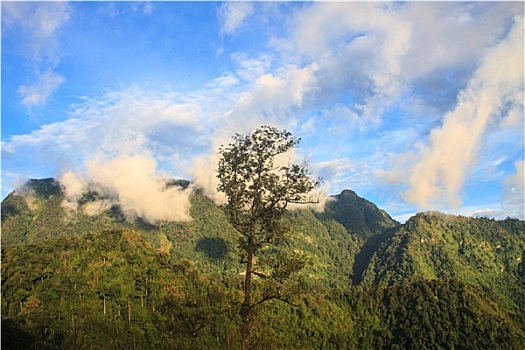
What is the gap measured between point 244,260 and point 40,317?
10232 centimetres

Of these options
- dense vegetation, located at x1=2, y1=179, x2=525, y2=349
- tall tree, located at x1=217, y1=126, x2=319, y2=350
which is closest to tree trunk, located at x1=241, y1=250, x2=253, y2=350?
tall tree, located at x1=217, y1=126, x2=319, y2=350

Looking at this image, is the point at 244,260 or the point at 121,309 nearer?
the point at 244,260

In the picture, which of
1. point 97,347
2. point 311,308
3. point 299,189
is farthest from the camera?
point 311,308

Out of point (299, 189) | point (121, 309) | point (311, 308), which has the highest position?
point (299, 189)

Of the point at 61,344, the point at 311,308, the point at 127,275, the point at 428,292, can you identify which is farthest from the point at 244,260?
the point at 428,292

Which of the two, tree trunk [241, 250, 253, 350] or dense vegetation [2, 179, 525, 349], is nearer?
tree trunk [241, 250, 253, 350]

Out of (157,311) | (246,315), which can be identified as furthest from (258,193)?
(157,311)

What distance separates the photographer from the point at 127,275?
13562cm

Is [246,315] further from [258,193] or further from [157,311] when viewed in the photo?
[157,311]

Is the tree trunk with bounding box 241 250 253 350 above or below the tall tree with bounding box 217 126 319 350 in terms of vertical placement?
below

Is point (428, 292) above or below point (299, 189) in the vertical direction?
below

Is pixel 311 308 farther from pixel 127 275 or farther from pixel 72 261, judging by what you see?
pixel 72 261

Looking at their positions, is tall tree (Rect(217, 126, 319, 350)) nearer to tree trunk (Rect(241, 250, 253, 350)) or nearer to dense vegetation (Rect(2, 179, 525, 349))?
tree trunk (Rect(241, 250, 253, 350))

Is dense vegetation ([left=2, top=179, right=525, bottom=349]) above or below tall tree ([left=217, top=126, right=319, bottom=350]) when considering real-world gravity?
below
